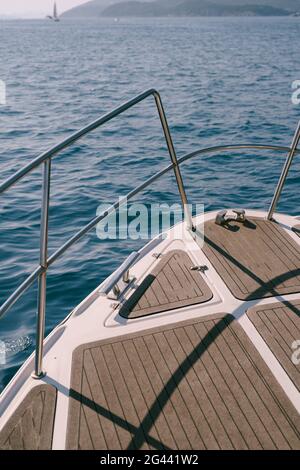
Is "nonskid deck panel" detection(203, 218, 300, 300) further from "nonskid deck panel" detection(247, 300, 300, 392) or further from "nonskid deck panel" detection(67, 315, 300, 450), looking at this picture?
"nonskid deck panel" detection(67, 315, 300, 450)

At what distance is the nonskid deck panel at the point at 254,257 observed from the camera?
11.1ft

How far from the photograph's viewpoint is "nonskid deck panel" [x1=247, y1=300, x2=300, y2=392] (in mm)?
2746

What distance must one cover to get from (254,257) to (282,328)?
840 mm

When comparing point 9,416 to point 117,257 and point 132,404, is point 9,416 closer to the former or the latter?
point 132,404

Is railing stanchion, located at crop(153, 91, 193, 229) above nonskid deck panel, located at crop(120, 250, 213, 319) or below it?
above

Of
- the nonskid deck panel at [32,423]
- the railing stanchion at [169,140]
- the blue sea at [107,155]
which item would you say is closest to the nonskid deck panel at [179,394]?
the nonskid deck panel at [32,423]

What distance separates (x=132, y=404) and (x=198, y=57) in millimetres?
32225

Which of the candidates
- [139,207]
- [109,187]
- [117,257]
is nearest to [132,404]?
[117,257]

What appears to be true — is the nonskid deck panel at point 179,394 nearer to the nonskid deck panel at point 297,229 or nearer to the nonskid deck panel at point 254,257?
the nonskid deck panel at point 254,257

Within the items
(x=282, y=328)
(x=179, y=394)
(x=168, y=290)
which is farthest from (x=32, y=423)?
(x=282, y=328)

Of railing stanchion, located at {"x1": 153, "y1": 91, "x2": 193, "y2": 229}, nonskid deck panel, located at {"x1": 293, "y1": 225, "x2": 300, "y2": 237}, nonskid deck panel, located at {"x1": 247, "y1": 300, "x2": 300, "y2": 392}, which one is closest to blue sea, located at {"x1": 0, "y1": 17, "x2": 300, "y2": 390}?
railing stanchion, located at {"x1": 153, "y1": 91, "x2": 193, "y2": 229}

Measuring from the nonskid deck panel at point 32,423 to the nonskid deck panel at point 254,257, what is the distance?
1370 mm

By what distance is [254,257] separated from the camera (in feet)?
12.3

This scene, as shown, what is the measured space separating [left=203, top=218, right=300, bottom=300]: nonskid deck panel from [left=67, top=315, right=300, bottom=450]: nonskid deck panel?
18.9 inches
